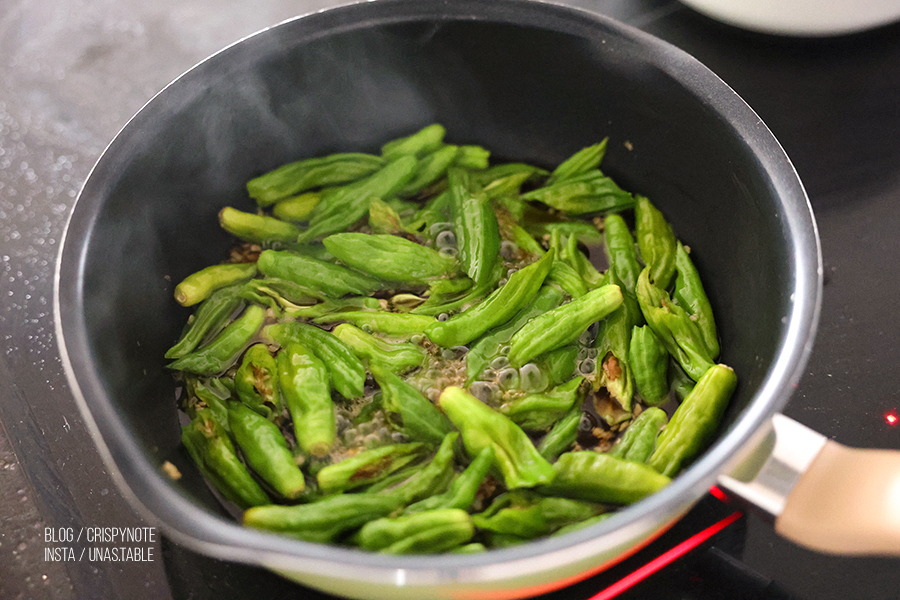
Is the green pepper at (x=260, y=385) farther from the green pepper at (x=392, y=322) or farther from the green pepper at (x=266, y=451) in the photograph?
the green pepper at (x=392, y=322)

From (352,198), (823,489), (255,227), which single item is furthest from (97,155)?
(823,489)

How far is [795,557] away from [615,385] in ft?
1.13

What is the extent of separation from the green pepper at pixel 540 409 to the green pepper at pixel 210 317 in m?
0.53

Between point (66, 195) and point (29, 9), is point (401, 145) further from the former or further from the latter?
point (29, 9)

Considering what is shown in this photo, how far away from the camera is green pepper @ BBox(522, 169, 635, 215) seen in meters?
1.30

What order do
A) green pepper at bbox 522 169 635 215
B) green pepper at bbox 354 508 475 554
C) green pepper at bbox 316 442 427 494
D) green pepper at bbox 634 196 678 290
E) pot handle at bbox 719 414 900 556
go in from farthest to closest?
green pepper at bbox 522 169 635 215, green pepper at bbox 634 196 678 290, green pepper at bbox 316 442 427 494, green pepper at bbox 354 508 475 554, pot handle at bbox 719 414 900 556

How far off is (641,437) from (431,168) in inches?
26.9

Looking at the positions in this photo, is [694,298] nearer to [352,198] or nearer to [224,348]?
[352,198]

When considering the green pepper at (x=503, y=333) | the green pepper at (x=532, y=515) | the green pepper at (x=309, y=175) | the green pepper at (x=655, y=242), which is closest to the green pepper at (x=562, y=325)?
the green pepper at (x=503, y=333)

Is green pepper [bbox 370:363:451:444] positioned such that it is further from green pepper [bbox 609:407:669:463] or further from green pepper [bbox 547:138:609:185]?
green pepper [bbox 547:138:609:185]

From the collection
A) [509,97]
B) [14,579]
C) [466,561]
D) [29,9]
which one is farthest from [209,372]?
[29,9]

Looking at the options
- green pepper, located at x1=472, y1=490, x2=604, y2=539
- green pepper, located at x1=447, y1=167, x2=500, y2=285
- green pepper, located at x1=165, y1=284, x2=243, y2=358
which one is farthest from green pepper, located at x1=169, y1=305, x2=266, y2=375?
green pepper, located at x1=472, y1=490, x2=604, y2=539

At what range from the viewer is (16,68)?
1.56 m

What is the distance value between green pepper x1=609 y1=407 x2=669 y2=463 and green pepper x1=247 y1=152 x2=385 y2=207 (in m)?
0.73
